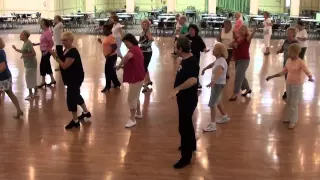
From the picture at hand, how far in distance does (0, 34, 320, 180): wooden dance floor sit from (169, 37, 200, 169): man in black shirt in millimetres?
234

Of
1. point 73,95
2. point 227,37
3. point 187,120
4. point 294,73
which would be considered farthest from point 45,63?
point 294,73

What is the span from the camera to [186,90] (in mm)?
4598

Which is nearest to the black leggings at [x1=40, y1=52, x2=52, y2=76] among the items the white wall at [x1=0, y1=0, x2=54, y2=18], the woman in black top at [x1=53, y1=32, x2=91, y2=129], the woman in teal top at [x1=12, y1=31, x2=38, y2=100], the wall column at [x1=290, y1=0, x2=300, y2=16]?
the woman in teal top at [x1=12, y1=31, x2=38, y2=100]

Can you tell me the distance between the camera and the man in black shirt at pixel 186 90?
4.52 m

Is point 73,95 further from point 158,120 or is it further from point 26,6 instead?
point 26,6

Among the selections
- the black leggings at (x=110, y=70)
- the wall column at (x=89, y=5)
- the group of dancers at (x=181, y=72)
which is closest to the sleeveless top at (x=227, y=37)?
the group of dancers at (x=181, y=72)

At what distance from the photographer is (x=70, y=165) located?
15.9 feet

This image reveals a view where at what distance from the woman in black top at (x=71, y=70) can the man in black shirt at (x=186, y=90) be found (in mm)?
1690

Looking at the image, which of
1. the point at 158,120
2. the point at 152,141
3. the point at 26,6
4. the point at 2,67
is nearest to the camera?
the point at 152,141

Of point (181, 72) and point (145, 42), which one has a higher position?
point (145, 42)

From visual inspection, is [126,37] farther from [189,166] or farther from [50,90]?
[50,90]

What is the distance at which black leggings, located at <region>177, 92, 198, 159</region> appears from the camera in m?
4.64

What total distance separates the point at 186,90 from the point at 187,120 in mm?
354

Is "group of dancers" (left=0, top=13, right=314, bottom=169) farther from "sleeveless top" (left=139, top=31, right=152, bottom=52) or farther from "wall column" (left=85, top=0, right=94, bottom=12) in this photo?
"wall column" (left=85, top=0, right=94, bottom=12)
